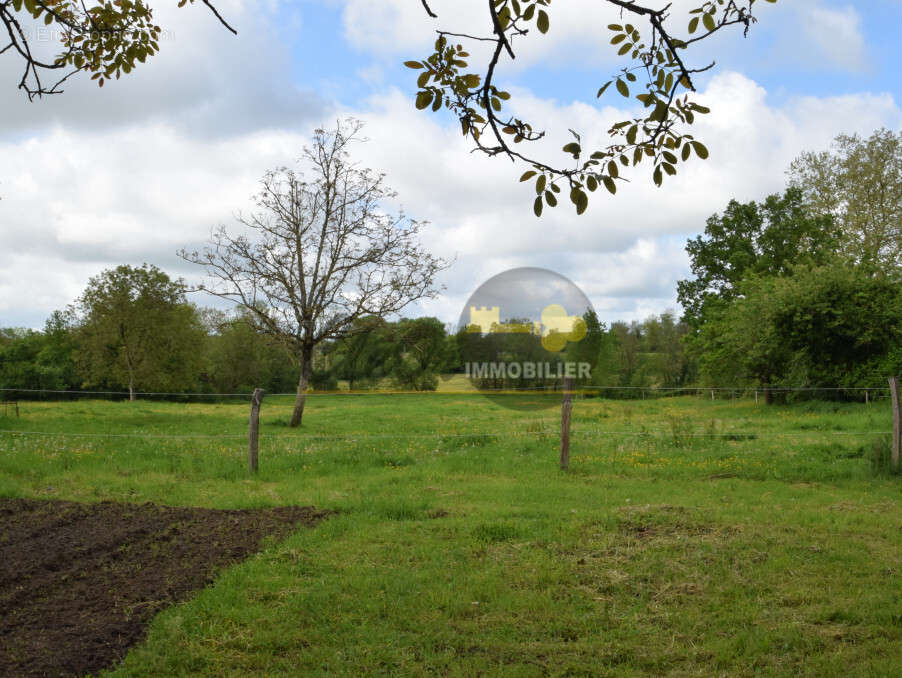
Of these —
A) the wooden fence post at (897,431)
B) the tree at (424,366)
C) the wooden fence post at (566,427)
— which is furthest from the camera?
the tree at (424,366)

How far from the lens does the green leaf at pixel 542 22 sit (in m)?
3.11

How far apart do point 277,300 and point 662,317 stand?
60.6 metres

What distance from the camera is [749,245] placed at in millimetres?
36094

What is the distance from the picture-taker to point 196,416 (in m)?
23.8

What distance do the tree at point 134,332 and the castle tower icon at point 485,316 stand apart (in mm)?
13425

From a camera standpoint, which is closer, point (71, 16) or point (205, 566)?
point (71, 16)

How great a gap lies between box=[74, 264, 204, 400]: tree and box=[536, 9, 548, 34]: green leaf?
1108 inches

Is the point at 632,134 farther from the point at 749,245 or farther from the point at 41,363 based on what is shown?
the point at 41,363

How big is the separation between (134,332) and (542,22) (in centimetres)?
3017

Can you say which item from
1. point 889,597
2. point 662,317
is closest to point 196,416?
point 889,597

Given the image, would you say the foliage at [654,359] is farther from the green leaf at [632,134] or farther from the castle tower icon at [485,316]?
the green leaf at [632,134]

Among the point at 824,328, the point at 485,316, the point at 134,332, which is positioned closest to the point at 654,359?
the point at 824,328

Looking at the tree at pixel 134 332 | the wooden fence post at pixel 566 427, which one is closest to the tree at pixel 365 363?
the tree at pixel 134 332

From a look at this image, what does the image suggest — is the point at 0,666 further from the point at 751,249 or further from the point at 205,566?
the point at 751,249
